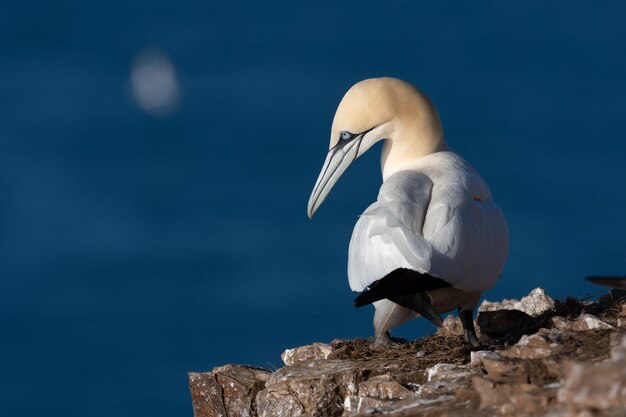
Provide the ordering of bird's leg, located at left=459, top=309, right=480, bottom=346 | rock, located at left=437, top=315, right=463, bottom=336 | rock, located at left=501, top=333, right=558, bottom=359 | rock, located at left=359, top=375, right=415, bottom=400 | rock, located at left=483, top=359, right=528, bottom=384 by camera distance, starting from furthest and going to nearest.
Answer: rock, located at left=437, top=315, right=463, bottom=336 → bird's leg, located at left=459, top=309, right=480, bottom=346 → rock, located at left=359, top=375, right=415, bottom=400 → rock, located at left=501, top=333, right=558, bottom=359 → rock, located at left=483, top=359, right=528, bottom=384

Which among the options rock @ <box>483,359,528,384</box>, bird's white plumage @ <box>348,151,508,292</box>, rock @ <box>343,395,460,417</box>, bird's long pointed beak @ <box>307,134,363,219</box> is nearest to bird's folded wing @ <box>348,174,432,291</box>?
bird's white plumage @ <box>348,151,508,292</box>

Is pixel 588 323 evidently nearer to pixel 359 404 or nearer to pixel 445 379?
pixel 445 379

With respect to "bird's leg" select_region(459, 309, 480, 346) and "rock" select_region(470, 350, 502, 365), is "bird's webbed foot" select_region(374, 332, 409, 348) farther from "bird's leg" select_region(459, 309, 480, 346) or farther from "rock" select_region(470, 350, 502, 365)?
"rock" select_region(470, 350, 502, 365)

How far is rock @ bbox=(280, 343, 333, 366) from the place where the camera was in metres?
8.22

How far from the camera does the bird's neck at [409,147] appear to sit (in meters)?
8.92

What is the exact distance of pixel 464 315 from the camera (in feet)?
26.7

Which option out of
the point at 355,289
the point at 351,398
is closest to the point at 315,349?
the point at 355,289

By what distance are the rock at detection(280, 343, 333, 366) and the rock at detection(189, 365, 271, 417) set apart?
44cm

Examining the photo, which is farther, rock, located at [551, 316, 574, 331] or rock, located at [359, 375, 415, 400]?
rock, located at [551, 316, 574, 331]

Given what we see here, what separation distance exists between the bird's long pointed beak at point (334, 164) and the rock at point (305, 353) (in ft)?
3.82

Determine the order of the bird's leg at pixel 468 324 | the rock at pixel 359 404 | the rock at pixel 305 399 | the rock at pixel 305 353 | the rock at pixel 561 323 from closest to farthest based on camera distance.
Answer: the rock at pixel 359 404 < the rock at pixel 305 399 < the rock at pixel 561 323 < the bird's leg at pixel 468 324 < the rock at pixel 305 353

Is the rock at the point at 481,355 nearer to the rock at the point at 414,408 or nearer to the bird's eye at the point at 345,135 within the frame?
the rock at the point at 414,408

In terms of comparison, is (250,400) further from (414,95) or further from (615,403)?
(615,403)

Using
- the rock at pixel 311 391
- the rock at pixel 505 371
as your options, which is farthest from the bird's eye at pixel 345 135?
the rock at pixel 505 371
